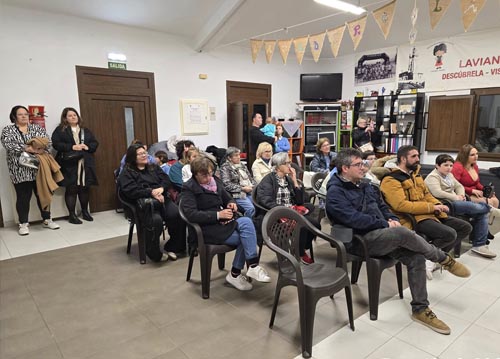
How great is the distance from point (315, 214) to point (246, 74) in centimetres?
455

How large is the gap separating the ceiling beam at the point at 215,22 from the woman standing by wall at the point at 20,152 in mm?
2912

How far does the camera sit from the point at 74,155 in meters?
4.66

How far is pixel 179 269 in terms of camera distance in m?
3.21

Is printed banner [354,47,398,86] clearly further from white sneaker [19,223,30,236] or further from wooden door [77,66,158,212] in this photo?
white sneaker [19,223,30,236]

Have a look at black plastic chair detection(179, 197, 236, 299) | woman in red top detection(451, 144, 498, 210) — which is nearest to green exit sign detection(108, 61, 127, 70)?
black plastic chair detection(179, 197, 236, 299)

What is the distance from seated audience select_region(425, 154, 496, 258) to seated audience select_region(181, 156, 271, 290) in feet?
6.61

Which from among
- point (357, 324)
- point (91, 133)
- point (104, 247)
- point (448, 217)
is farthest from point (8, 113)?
point (448, 217)

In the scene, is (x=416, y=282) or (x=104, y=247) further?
(x=104, y=247)

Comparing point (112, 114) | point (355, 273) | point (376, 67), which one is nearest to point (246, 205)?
point (355, 273)

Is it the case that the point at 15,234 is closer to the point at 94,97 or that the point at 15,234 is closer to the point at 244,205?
the point at 94,97

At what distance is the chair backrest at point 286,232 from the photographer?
2188 millimetres

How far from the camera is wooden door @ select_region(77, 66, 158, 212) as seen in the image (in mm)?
5117

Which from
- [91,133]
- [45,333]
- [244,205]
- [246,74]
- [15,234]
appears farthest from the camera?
[246,74]

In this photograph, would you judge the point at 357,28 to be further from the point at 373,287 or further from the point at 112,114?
the point at 112,114
